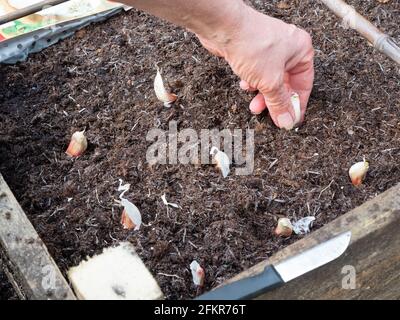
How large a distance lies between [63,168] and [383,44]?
1.05m

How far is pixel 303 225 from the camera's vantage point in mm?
1806

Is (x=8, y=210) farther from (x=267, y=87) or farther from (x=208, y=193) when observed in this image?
(x=267, y=87)

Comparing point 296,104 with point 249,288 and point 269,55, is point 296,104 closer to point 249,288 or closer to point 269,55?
point 269,55

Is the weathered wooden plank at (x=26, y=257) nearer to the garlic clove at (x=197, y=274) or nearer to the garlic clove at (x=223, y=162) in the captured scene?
the garlic clove at (x=197, y=274)

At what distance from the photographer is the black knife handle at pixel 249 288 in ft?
4.80

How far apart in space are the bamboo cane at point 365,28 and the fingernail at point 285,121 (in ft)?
1.37

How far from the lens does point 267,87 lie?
1822 millimetres

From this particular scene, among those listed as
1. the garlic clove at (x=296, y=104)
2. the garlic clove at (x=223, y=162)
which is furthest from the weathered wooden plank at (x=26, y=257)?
the garlic clove at (x=296, y=104)

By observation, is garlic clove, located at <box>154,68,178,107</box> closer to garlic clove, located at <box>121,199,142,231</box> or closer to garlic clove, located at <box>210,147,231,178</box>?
garlic clove, located at <box>210,147,231,178</box>

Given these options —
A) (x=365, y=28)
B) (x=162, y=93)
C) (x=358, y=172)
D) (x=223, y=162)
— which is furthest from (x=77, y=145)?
(x=365, y=28)

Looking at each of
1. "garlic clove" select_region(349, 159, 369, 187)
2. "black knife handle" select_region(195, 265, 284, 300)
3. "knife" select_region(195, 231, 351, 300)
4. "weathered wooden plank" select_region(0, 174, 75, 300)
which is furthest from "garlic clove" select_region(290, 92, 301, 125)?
"weathered wooden plank" select_region(0, 174, 75, 300)

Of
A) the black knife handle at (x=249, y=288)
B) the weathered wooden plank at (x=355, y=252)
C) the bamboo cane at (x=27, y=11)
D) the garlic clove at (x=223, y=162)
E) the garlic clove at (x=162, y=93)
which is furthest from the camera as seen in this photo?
the bamboo cane at (x=27, y=11)

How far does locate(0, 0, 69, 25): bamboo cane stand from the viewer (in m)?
2.29

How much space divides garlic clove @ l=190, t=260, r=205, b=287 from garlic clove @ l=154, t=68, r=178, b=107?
0.60 metres
